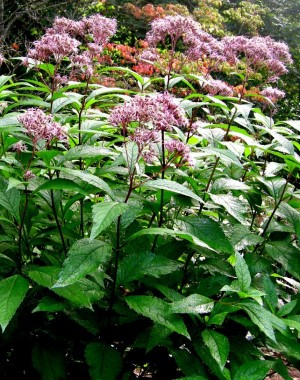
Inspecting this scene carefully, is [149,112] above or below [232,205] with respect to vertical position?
above

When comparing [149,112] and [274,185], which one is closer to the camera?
[149,112]

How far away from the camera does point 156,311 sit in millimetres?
1563

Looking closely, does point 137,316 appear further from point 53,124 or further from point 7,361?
point 53,124

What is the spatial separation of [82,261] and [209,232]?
18.5 inches

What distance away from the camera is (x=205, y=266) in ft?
6.27

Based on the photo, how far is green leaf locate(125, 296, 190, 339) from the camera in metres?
1.52

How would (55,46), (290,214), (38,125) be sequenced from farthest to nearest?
(55,46), (290,214), (38,125)

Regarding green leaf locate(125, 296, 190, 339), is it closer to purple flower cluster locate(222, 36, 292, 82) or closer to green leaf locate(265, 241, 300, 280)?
green leaf locate(265, 241, 300, 280)

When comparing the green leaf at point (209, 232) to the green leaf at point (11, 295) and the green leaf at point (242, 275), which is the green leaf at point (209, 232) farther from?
the green leaf at point (11, 295)

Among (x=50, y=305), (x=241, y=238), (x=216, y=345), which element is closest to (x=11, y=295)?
(x=50, y=305)

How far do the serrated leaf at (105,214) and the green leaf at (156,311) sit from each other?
0.32 m

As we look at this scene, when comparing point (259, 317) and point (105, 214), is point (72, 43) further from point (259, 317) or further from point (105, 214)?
point (259, 317)

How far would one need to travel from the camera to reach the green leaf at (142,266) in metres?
1.65

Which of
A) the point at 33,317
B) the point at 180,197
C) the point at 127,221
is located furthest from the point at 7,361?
the point at 180,197
